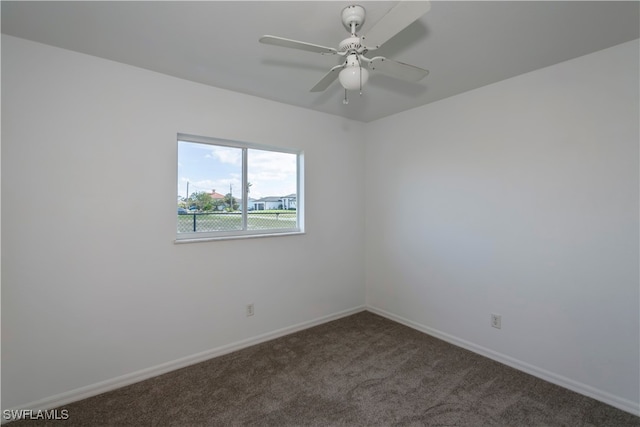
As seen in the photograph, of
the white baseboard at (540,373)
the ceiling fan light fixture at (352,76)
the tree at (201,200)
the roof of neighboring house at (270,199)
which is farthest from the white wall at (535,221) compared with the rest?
the tree at (201,200)

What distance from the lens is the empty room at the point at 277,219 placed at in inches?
74.2

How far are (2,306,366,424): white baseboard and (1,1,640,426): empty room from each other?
12 mm

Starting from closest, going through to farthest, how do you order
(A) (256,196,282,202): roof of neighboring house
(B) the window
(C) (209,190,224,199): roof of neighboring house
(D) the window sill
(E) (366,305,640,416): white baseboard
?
(E) (366,305,640,416): white baseboard, (D) the window sill, (B) the window, (C) (209,190,224,199): roof of neighboring house, (A) (256,196,282,202): roof of neighboring house

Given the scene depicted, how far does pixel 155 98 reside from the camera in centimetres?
240

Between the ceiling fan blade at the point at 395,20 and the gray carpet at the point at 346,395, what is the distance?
7.25 ft

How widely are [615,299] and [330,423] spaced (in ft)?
6.85

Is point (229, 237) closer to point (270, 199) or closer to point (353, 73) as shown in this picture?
point (270, 199)

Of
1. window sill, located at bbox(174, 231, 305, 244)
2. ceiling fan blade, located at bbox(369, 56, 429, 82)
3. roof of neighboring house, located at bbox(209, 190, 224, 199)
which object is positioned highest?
ceiling fan blade, located at bbox(369, 56, 429, 82)

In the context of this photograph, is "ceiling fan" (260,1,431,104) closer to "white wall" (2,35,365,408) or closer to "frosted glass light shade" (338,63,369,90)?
"frosted glass light shade" (338,63,369,90)

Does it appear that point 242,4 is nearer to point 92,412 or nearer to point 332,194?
point 332,194

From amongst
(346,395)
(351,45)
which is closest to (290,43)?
(351,45)

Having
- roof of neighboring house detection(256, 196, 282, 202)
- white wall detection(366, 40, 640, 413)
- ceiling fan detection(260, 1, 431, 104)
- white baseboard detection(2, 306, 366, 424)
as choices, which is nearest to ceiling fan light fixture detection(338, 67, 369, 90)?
ceiling fan detection(260, 1, 431, 104)

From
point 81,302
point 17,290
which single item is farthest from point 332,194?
point 17,290

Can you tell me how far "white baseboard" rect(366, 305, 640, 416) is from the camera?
2.02 m
